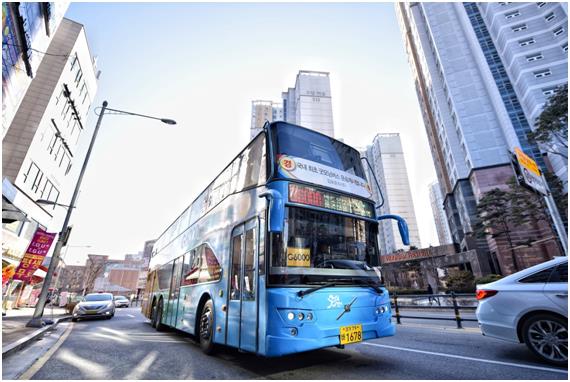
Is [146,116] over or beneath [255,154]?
over

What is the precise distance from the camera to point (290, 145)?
17.4 ft

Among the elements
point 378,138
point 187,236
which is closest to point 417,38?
point 378,138

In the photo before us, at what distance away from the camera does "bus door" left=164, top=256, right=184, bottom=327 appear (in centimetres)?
815

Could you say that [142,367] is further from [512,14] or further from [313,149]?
[512,14]

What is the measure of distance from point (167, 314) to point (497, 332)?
8.68 meters

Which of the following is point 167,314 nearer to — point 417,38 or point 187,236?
point 187,236

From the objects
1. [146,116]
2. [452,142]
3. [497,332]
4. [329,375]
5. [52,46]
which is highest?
[452,142]

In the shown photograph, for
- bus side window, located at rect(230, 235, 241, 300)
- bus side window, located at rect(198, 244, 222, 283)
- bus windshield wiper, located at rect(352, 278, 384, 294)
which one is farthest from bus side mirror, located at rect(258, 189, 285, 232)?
bus side window, located at rect(198, 244, 222, 283)

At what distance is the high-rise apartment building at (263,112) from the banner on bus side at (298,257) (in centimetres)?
10024

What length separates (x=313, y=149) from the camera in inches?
223

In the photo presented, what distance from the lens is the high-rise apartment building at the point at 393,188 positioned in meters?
99.8

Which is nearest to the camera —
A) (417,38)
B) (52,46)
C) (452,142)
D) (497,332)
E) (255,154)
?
(497,332)

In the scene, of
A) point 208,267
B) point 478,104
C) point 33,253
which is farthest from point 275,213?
point 478,104

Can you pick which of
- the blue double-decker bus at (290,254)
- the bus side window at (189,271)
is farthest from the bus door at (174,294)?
the blue double-decker bus at (290,254)
